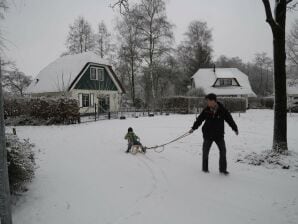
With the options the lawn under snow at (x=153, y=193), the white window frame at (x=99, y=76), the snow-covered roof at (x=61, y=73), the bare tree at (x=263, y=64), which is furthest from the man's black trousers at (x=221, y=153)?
the bare tree at (x=263, y=64)

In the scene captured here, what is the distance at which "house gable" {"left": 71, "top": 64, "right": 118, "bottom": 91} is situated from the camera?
89.5ft

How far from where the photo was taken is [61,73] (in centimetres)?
2834

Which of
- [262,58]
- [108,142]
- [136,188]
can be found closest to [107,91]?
[108,142]

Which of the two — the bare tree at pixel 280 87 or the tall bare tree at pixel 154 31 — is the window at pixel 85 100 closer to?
the tall bare tree at pixel 154 31

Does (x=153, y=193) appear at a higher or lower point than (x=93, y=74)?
lower

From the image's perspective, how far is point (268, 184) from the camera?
508 centimetres

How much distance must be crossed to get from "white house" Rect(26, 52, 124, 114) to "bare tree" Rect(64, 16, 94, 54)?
27.0ft

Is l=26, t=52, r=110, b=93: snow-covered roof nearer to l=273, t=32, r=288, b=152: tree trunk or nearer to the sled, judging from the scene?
the sled

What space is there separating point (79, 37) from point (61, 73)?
1238 centimetres

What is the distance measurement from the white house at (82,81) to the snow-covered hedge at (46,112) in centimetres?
717

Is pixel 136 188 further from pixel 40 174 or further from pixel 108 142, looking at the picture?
pixel 108 142

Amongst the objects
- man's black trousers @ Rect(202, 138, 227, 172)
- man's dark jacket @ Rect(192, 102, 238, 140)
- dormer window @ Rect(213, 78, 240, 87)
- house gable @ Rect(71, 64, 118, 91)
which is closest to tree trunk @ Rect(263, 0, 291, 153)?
man's dark jacket @ Rect(192, 102, 238, 140)

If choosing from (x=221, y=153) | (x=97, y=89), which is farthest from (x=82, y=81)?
(x=221, y=153)

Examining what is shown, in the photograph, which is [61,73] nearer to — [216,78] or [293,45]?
[216,78]
